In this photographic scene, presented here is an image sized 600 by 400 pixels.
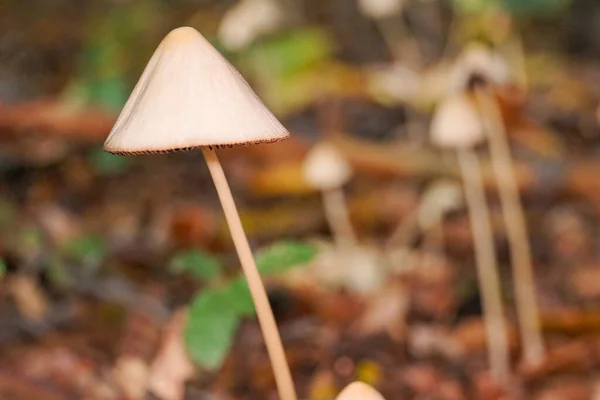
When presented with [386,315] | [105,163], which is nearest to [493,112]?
[386,315]

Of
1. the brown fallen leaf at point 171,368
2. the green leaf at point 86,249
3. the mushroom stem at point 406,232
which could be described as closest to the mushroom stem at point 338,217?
the mushroom stem at point 406,232

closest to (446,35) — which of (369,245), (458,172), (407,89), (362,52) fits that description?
(362,52)

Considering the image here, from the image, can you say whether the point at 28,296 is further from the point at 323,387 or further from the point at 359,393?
the point at 359,393

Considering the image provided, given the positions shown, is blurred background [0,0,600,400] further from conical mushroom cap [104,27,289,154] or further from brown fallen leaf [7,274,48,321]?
conical mushroom cap [104,27,289,154]

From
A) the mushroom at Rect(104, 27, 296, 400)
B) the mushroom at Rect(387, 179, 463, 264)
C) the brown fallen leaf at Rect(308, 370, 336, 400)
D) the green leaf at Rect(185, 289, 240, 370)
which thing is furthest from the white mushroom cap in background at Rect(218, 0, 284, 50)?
the mushroom at Rect(104, 27, 296, 400)

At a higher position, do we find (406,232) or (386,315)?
(386,315)

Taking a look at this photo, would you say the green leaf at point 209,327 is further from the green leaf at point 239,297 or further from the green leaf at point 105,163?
the green leaf at point 105,163

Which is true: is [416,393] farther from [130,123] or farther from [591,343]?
[130,123]

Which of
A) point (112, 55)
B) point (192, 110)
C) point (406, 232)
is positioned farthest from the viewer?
point (112, 55)
